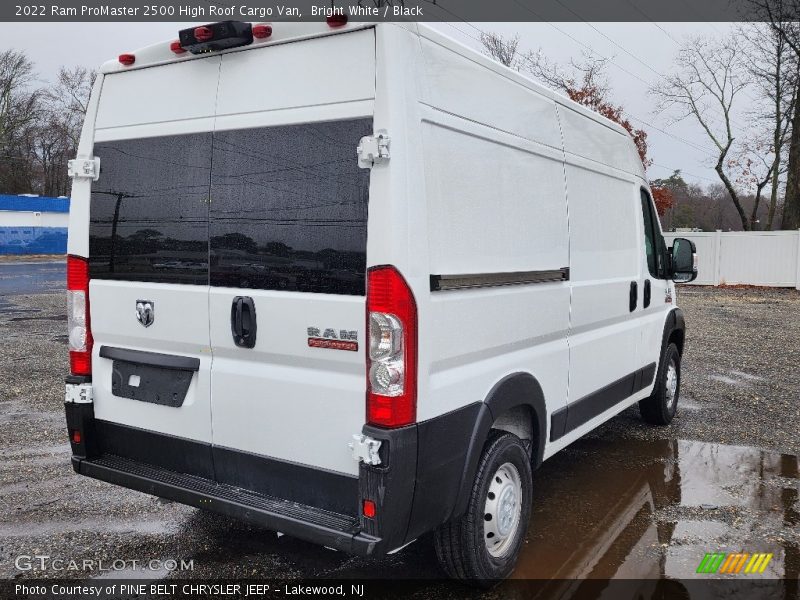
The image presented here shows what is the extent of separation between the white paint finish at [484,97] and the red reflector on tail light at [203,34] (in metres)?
1.05

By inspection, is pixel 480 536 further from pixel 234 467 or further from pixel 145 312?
pixel 145 312

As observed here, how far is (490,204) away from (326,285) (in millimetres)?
994

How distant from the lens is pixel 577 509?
4.57 meters

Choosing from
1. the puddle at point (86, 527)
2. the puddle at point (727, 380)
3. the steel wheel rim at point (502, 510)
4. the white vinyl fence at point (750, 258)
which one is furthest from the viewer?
the white vinyl fence at point (750, 258)

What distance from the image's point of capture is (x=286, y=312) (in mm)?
3064

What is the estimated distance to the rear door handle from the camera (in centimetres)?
317

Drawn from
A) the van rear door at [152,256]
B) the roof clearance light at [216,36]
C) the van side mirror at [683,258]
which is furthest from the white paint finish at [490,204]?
the van side mirror at [683,258]

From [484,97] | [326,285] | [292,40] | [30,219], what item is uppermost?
[30,219]

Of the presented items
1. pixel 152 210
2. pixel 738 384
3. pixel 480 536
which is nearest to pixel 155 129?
pixel 152 210

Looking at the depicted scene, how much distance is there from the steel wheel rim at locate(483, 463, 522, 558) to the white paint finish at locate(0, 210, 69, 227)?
40967mm

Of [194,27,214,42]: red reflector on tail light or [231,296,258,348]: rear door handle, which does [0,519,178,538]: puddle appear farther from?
[194,27,214,42]: red reflector on tail light

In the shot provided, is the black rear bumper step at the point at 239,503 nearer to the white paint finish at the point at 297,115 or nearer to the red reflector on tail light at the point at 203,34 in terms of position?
the white paint finish at the point at 297,115

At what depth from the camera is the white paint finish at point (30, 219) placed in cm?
3978

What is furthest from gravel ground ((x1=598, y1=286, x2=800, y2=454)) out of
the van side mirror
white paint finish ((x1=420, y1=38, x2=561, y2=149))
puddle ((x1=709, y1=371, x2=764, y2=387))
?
white paint finish ((x1=420, y1=38, x2=561, y2=149))
